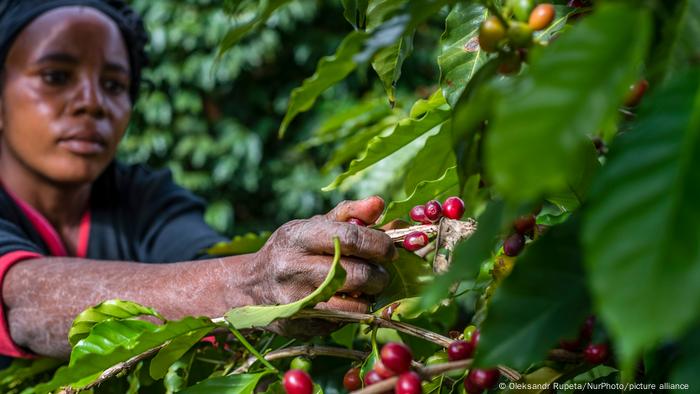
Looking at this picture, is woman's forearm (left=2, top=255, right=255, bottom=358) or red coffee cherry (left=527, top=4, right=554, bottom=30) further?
woman's forearm (left=2, top=255, right=255, bottom=358)

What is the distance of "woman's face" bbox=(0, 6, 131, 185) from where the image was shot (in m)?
1.62

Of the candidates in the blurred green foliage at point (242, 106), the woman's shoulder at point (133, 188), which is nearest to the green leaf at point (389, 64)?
the woman's shoulder at point (133, 188)

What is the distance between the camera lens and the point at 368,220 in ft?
2.69

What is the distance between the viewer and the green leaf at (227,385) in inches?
26.3

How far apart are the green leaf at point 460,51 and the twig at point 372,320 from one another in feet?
0.70

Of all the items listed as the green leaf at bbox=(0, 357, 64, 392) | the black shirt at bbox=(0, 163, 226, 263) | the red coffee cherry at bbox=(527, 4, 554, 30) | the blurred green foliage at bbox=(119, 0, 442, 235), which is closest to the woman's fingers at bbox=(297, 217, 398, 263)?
the red coffee cherry at bbox=(527, 4, 554, 30)

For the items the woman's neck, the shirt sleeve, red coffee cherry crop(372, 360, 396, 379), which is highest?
red coffee cherry crop(372, 360, 396, 379)

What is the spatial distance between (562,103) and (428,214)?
1.49ft

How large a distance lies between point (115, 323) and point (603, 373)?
1.55ft

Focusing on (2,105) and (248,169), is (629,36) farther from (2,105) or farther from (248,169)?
(248,169)

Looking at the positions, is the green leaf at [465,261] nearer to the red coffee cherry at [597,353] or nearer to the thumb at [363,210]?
the red coffee cherry at [597,353]

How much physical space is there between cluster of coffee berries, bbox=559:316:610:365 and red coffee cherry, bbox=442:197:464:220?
19 cm

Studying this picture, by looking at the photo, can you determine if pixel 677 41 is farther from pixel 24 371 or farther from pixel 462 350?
pixel 24 371

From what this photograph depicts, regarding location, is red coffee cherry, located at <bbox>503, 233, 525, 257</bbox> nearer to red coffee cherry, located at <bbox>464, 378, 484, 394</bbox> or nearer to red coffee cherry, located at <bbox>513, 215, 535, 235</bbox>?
red coffee cherry, located at <bbox>513, 215, 535, 235</bbox>
